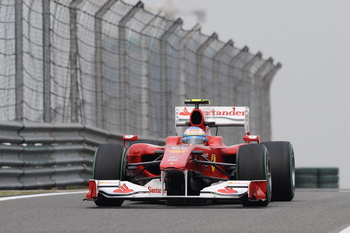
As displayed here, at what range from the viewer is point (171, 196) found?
10.5 metres

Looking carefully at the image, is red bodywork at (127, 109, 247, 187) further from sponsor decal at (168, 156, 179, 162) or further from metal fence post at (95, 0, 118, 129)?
metal fence post at (95, 0, 118, 129)

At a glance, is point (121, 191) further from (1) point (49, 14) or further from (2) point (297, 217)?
(1) point (49, 14)

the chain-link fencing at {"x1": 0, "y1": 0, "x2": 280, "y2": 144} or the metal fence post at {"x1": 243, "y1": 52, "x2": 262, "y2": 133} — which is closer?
the chain-link fencing at {"x1": 0, "y1": 0, "x2": 280, "y2": 144}

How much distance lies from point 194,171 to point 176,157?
15.5 inches

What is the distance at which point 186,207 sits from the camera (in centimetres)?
1060

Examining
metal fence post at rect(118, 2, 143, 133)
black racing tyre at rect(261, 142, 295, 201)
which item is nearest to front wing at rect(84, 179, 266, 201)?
black racing tyre at rect(261, 142, 295, 201)

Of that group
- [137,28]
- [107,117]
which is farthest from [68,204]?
[137,28]

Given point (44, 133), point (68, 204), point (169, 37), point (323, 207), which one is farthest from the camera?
point (169, 37)

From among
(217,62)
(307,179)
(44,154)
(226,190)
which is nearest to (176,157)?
(226,190)

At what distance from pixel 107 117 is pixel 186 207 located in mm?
8437

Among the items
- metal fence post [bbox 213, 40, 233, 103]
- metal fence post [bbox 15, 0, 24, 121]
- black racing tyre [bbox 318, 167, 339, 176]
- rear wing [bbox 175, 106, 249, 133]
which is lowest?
black racing tyre [bbox 318, 167, 339, 176]

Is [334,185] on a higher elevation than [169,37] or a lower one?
lower

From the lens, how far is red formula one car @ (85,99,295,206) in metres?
10.6

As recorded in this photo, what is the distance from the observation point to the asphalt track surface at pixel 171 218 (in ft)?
25.1
